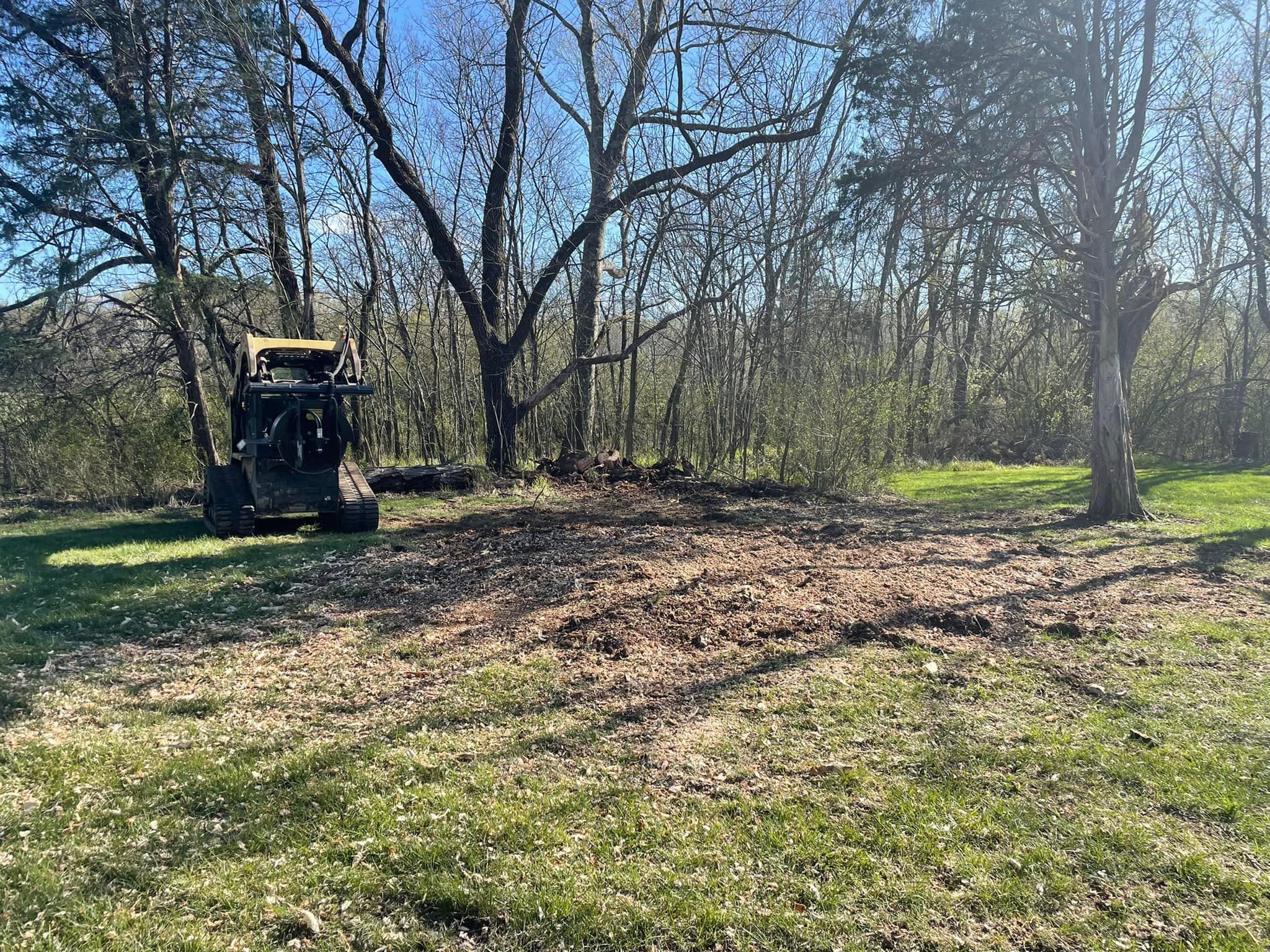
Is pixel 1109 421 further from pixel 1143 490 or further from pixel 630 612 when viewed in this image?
pixel 630 612

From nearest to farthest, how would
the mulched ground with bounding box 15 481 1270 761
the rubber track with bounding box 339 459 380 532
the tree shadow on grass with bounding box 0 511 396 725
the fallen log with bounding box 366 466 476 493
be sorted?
the mulched ground with bounding box 15 481 1270 761 → the tree shadow on grass with bounding box 0 511 396 725 → the rubber track with bounding box 339 459 380 532 → the fallen log with bounding box 366 466 476 493

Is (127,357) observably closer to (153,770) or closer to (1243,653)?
(153,770)

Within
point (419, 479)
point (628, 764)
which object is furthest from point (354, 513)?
point (628, 764)

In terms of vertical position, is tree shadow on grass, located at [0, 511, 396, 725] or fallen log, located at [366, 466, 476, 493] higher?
fallen log, located at [366, 466, 476, 493]

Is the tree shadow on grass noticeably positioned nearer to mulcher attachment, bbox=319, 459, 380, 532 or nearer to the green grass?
mulcher attachment, bbox=319, 459, 380, 532

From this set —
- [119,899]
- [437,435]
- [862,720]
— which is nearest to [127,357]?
[437,435]

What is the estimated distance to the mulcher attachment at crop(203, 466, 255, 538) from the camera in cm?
910

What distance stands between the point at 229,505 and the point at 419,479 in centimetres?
456

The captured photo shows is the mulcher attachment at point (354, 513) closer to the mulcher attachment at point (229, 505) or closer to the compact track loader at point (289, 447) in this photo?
the compact track loader at point (289, 447)

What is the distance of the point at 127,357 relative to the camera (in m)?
13.4

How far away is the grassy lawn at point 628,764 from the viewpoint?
258 cm

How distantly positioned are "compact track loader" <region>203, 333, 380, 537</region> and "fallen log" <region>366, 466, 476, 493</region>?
10.9 ft

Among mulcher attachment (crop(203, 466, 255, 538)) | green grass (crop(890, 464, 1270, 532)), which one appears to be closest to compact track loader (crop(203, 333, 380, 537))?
mulcher attachment (crop(203, 466, 255, 538))

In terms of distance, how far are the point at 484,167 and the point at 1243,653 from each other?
1728 centimetres
